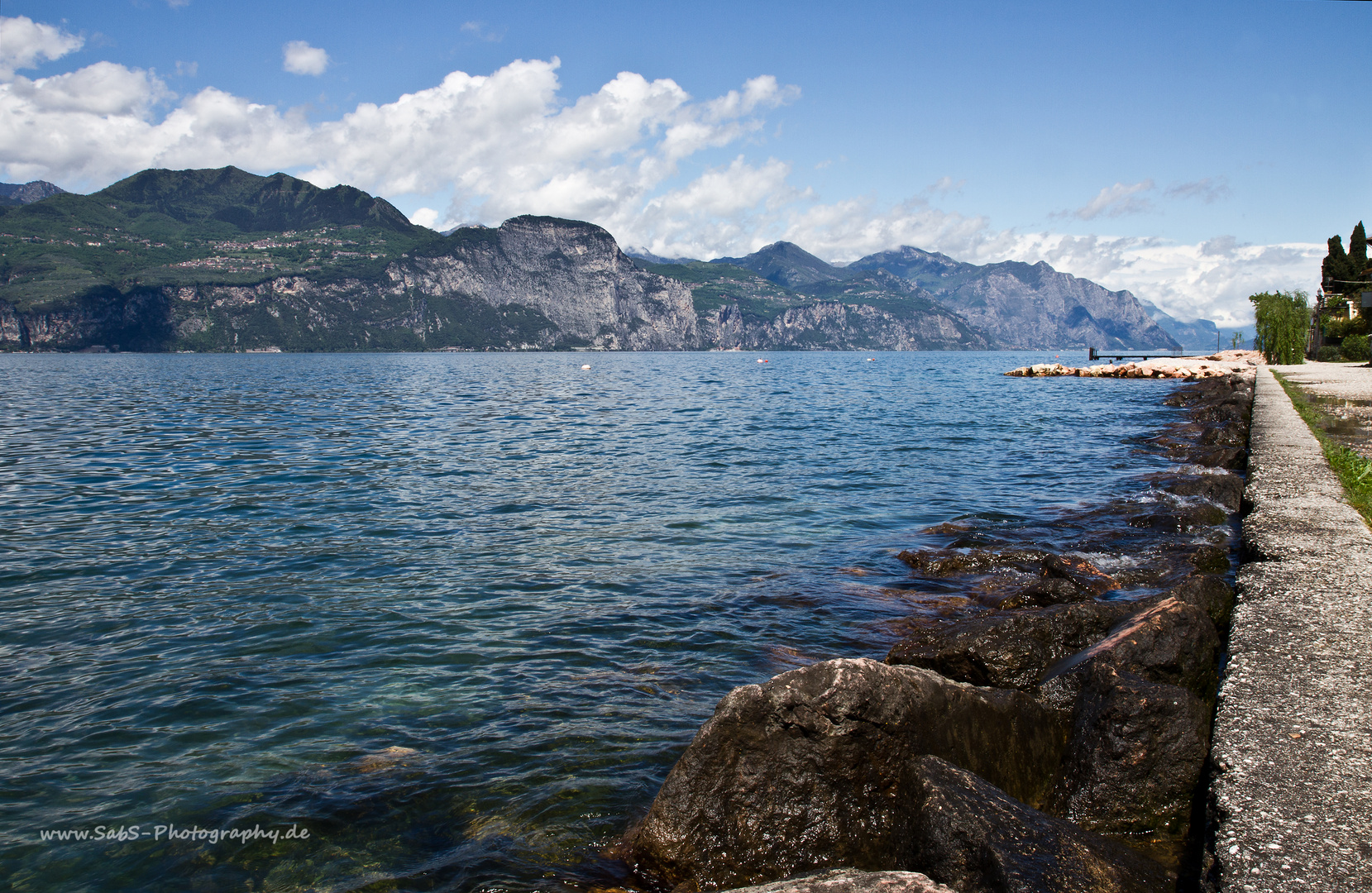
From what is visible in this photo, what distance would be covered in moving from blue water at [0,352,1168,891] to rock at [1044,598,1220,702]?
312 cm

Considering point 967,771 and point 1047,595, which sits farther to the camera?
point 1047,595

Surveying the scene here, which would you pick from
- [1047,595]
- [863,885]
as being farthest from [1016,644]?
[863,885]

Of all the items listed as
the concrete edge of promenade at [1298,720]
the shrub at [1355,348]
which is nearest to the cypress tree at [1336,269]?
the shrub at [1355,348]

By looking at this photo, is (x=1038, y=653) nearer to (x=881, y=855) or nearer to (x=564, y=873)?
(x=881, y=855)

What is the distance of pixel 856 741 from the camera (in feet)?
16.4

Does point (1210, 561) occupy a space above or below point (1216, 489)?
below

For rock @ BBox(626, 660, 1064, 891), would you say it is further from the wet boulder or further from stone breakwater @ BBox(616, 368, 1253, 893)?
the wet boulder

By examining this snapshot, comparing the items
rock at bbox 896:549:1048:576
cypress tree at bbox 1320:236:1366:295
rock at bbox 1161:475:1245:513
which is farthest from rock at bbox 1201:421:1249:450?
cypress tree at bbox 1320:236:1366:295

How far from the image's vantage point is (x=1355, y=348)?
6203 cm

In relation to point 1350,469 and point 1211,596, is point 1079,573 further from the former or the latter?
point 1350,469

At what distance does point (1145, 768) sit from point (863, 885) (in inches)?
121

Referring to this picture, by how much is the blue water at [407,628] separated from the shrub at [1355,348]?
5358cm

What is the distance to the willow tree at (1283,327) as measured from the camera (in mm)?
66375

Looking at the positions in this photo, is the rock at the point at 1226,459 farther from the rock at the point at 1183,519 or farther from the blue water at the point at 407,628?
the rock at the point at 1183,519
